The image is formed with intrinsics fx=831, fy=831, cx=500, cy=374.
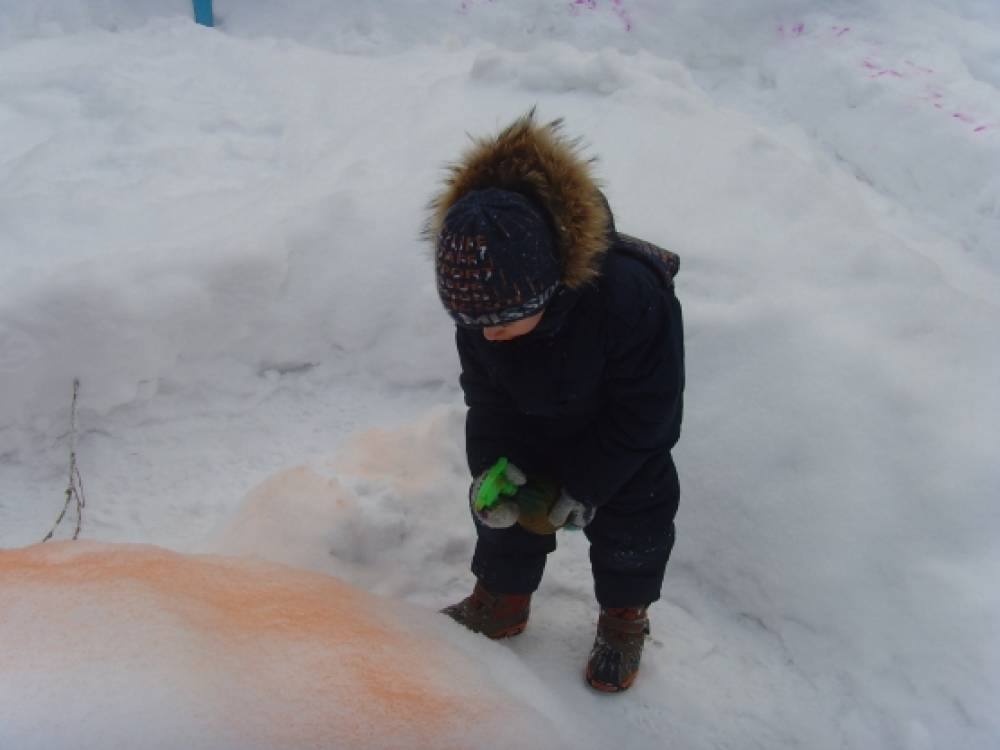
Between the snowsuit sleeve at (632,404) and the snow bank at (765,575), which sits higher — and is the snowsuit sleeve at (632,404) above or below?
above

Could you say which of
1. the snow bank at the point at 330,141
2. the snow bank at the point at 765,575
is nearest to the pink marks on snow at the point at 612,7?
the snow bank at the point at 330,141

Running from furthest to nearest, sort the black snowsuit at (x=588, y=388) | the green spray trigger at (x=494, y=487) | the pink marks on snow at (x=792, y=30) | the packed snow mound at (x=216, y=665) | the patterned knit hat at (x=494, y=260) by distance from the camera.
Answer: the pink marks on snow at (x=792, y=30), the green spray trigger at (x=494, y=487), the black snowsuit at (x=588, y=388), the patterned knit hat at (x=494, y=260), the packed snow mound at (x=216, y=665)

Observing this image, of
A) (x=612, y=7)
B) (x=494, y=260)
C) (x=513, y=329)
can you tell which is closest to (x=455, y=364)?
(x=513, y=329)

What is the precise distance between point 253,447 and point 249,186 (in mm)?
995

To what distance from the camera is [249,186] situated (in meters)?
2.58

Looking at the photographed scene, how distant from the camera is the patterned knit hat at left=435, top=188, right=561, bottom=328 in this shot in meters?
1.04

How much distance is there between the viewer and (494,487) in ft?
4.42

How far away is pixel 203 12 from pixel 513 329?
3.19 m

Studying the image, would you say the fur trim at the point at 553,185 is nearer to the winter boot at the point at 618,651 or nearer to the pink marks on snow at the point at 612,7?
the winter boot at the point at 618,651

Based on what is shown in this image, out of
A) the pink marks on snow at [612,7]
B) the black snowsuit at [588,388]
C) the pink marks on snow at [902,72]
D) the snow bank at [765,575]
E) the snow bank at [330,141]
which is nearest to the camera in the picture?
the black snowsuit at [588,388]

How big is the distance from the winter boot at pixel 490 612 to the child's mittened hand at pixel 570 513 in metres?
0.26

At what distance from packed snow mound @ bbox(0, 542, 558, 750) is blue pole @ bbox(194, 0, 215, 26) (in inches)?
118

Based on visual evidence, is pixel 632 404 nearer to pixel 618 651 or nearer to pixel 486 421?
pixel 486 421

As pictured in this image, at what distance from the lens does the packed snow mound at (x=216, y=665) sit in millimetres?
938
